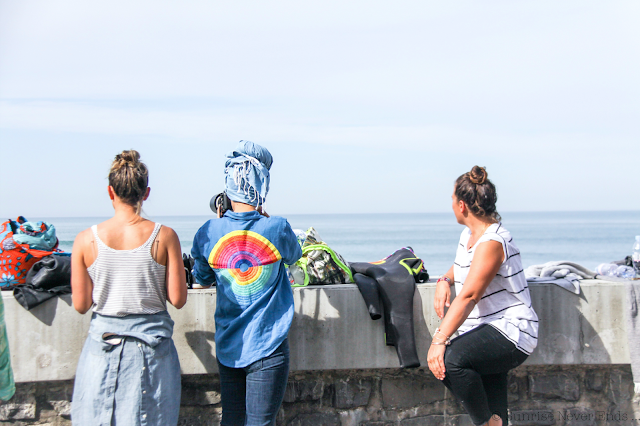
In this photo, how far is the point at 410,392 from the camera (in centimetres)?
357

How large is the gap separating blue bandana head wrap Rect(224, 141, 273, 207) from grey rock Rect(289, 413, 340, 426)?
1.69 meters

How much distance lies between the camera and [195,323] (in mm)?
3389

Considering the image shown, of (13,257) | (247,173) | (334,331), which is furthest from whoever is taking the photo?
(334,331)

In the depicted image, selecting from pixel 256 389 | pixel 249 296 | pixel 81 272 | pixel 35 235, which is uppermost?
pixel 35 235

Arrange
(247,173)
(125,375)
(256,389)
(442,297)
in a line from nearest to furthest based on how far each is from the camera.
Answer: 1. (125,375)
2. (256,389)
3. (247,173)
4. (442,297)

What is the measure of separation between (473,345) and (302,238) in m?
1.55

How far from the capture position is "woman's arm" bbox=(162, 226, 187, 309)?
2385mm

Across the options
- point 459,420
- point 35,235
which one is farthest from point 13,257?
point 459,420

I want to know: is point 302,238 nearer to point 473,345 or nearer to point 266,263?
point 266,263

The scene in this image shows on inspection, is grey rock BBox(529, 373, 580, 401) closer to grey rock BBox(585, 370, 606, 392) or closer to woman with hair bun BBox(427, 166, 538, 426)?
grey rock BBox(585, 370, 606, 392)

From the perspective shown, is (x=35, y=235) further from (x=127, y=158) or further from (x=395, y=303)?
(x=395, y=303)

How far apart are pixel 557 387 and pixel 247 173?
270 cm

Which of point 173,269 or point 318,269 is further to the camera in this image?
point 318,269

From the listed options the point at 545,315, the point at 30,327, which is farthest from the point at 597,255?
the point at 30,327
